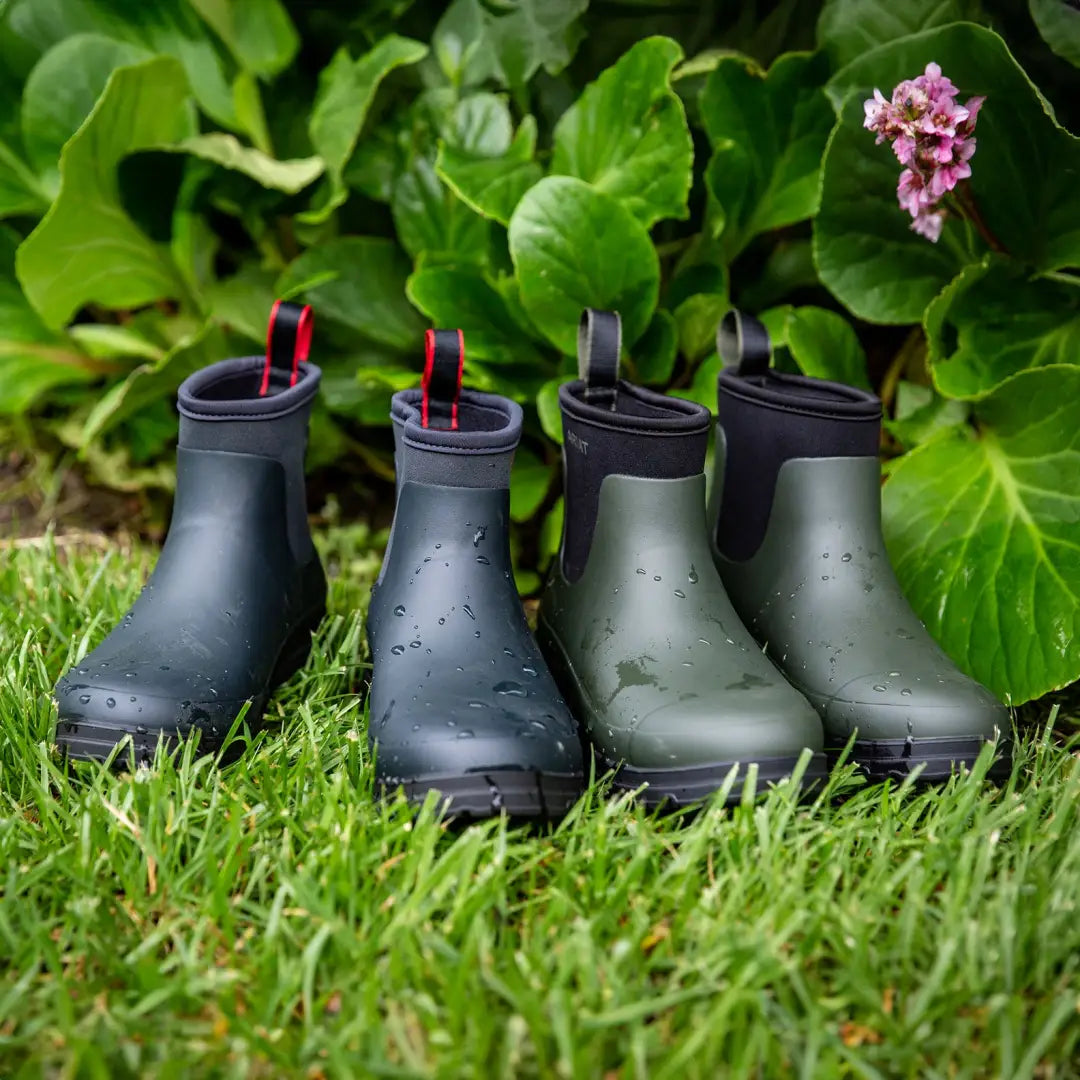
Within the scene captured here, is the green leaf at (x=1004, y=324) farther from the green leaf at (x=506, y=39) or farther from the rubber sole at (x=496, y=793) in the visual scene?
the rubber sole at (x=496, y=793)

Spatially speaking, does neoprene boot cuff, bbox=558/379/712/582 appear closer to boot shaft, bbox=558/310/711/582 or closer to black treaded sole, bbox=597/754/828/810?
boot shaft, bbox=558/310/711/582

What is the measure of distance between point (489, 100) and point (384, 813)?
1.25m

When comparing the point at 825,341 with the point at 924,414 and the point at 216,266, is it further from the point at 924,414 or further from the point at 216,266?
the point at 216,266

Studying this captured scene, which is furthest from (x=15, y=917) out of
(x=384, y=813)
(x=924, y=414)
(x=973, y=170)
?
(x=973, y=170)

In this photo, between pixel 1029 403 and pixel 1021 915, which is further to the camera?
pixel 1029 403

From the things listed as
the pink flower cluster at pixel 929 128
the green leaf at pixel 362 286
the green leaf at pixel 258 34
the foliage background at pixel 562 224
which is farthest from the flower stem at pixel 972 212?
the green leaf at pixel 258 34

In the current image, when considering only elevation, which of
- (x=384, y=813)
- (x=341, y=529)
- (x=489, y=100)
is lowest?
(x=341, y=529)

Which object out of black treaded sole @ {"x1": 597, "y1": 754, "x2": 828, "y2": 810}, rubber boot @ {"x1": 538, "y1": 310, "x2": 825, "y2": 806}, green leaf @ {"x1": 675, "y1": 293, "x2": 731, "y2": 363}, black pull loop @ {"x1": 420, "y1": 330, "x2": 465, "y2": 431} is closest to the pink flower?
green leaf @ {"x1": 675, "y1": 293, "x2": 731, "y2": 363}

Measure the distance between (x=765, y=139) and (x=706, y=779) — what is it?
1120 mm

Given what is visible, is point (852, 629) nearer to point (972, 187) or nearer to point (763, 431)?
point (763, 431)

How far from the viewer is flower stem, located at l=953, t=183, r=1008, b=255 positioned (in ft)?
4.94

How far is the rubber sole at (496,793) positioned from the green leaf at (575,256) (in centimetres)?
82

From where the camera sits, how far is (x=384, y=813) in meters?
1.01

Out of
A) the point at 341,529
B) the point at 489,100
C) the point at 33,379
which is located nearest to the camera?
the point at 489,100
